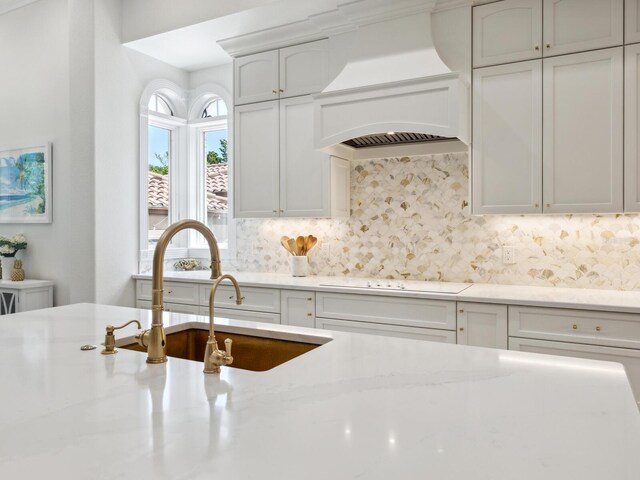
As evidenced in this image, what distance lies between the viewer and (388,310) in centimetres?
299

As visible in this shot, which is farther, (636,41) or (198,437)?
(636,41)

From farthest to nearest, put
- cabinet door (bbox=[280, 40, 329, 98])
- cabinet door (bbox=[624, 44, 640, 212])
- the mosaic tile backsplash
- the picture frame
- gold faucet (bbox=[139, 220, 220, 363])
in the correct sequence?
the picture frame → cabinet door (bbox=[280, 40, 329, 98]) → the mosaic tile backsplash → cabinet door (bbox=[624, 44, 640, 212]) → gold faucet (bbox=[139, 220, 220, 363])

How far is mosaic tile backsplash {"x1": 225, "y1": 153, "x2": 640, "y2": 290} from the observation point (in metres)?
2.98

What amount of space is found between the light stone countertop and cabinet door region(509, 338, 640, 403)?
0.64 ft

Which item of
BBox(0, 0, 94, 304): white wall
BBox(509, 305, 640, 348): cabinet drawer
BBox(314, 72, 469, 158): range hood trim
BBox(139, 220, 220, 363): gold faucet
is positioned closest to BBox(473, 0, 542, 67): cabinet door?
BBox(314, 72, 469, 158): range hood trim

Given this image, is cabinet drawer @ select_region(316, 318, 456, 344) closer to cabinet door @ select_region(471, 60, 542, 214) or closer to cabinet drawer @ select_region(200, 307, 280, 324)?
cabinet drawer @ select_region(200, 307, 280, 324)

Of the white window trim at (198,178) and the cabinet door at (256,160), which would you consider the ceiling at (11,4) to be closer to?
the white window trim at (198,178)

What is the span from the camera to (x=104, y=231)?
151 inches

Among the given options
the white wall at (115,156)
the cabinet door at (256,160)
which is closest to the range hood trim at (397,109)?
the cabinet door at (256,160)

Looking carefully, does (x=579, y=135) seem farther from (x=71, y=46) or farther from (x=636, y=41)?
(x=71, y=46)

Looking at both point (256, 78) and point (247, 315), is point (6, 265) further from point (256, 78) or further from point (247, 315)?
point (256, 78)

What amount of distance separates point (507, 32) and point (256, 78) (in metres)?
1.79

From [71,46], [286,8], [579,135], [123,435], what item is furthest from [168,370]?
[71,46]

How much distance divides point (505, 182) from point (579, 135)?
0.45 m
